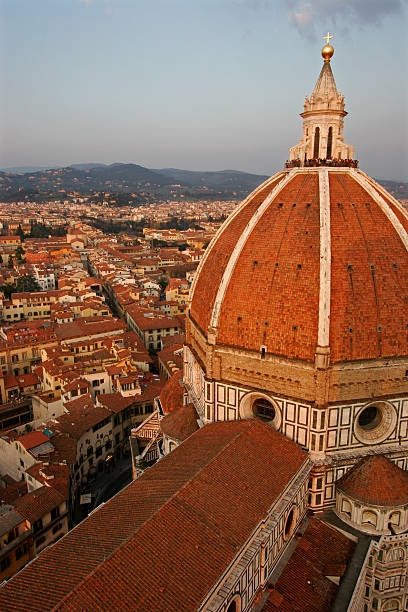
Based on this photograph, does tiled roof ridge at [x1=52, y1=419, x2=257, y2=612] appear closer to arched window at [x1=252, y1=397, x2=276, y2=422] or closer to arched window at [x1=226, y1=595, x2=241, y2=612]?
arched window at [x1=252, y1=397, x2=276, y2=422]

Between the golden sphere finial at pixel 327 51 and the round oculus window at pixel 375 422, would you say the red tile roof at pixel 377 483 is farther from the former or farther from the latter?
the golden sphere finial at pixel 327 51

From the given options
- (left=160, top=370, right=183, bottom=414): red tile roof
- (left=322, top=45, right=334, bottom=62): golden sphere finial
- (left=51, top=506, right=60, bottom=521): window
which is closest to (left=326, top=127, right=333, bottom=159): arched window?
(left=322, top=45, right=334, bottom=62): golden sphere finial

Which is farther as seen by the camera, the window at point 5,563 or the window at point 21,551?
the window at point 21,551

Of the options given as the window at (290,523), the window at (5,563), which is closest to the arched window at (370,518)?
the window at (290,523)

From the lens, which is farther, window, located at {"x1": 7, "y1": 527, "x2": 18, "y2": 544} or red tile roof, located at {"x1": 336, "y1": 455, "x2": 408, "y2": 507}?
window, located at {"x1": 7, "y1": 527, "x2": 18, "y2": 544}

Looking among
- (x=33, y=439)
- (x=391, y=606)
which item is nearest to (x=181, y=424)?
(x=391, y=606)

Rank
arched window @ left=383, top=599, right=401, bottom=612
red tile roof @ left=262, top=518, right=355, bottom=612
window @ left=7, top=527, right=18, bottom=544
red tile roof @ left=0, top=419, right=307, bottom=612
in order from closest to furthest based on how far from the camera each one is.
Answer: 1. red tile roof @ left=0, top=419, right=307, bottom=612
2. red tile roof @ left=262, top=518, right=355, bottom=612
3. arched window @ left=383, top=599, right=401, bottom=612
4. window @ left=7, top=527, right=18, bottom=544
